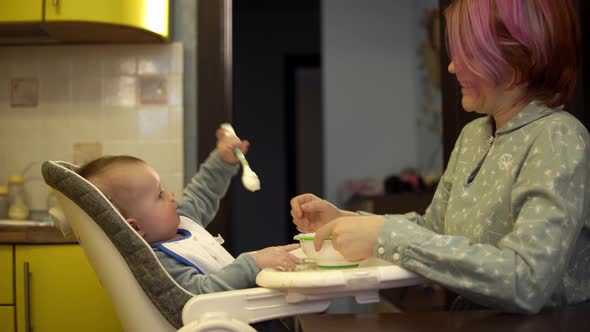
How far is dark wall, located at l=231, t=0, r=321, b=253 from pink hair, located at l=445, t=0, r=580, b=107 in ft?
17.2

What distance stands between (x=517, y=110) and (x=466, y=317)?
0.44m

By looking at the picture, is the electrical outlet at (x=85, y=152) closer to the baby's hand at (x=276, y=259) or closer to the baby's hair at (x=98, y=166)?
the baby's hair at (x=98, y=166)

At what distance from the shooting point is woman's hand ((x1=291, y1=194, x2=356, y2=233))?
137 cm

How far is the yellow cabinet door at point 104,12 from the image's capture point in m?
2.28

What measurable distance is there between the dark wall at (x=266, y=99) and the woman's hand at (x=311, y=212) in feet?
16.2

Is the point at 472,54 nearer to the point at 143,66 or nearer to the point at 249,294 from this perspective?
the point at 249,294

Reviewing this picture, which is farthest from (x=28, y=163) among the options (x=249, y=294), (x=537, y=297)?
(x=537, y=297)

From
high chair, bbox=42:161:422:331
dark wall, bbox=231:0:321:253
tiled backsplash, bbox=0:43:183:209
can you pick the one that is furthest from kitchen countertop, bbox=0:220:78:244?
dark wall, bbox=231:0:321:253

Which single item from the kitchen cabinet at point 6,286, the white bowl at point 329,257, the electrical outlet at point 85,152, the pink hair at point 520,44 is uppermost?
the pink hair at point 520,44

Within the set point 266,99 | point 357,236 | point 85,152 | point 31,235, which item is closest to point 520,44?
point 357,236

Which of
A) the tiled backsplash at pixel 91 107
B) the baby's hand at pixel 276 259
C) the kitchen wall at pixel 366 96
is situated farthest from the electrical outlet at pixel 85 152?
the kitchen wall at pixel 366 96

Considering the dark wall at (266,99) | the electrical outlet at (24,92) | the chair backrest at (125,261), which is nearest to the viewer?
the chair backrest at (125,261)

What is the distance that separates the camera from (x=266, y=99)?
20.9 ft

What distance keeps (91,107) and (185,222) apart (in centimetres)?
120
